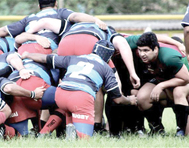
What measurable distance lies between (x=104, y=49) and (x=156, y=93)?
Result: 87 cm

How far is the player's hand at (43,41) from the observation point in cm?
562

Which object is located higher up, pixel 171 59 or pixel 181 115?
pixel 171 59

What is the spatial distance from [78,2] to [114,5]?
6.13ft

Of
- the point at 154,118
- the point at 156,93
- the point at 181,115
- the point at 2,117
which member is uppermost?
the point at 156,93

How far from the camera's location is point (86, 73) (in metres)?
4.80

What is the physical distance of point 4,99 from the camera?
5.07 m

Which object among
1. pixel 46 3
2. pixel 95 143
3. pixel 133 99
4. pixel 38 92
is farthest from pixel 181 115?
pixel 46 3

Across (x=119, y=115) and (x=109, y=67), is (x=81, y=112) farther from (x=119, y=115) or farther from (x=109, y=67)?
(x=119, y=115)

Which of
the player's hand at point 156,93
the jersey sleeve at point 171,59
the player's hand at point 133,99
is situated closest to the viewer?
the jersey sleeve at point 171,59

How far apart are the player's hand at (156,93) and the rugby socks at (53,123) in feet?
3.78

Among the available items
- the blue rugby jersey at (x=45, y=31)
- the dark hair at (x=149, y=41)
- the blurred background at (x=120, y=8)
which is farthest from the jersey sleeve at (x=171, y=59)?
the blurred background at (x=120, y=8)

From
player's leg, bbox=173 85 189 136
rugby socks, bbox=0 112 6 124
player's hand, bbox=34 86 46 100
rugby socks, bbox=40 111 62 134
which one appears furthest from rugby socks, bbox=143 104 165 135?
rugby socks, bbox=0 112 6 124

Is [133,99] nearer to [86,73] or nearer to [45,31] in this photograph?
[86,73]

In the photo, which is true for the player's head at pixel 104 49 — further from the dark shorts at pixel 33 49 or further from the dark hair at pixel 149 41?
the dark shorts at pixel 33 49
